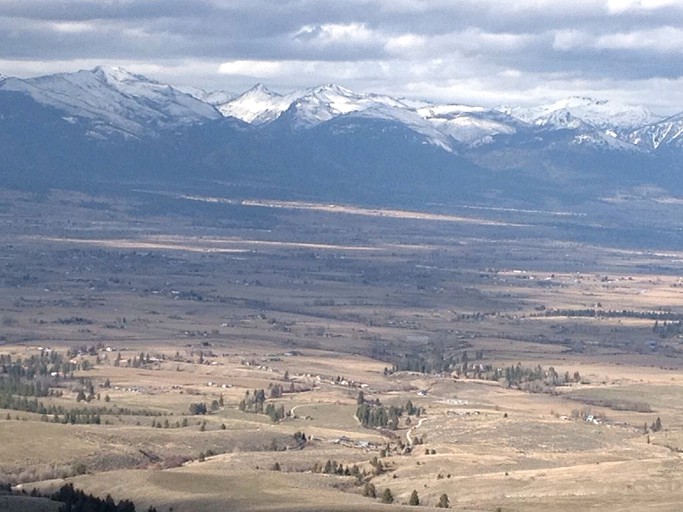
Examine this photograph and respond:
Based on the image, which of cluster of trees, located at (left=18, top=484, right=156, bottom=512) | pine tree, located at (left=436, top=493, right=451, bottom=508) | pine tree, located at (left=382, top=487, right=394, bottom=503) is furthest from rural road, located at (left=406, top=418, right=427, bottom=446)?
cluster of trees, located at (left=18, top=484, right=156, bottom=512)

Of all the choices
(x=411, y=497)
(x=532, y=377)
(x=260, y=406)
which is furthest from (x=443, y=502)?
(x=532, y=377)

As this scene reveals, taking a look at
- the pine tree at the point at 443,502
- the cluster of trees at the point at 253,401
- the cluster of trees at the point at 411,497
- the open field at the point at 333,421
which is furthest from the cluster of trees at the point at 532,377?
the pine tree at the point at 443,502

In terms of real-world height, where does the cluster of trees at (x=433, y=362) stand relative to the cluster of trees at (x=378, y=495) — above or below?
above

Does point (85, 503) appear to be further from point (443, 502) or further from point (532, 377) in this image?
point (532, 377)

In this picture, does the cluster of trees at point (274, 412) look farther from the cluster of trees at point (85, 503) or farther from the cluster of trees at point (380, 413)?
the cluster of trees at point (85, 503)

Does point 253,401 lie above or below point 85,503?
above

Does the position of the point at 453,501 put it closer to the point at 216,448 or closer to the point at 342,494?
the point at 342,494

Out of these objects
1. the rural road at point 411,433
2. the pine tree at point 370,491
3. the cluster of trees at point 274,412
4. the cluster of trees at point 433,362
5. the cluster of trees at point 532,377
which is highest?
the cluster of trees at point 433,362

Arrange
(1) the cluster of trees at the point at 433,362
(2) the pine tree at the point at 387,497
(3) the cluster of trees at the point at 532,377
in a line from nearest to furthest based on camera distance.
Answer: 1. (2) the pine tree at the point at 387,497
2. (3) the cluster of trees at the point at 532,377
3. (1) the cluster of trees at the point at 433,362

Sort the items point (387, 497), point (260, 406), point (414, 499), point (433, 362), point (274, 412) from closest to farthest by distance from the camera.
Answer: point (414, 499), point (387, 497), point (274, 412), point (260, 406), point (433, 362)

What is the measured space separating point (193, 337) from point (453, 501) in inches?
4047

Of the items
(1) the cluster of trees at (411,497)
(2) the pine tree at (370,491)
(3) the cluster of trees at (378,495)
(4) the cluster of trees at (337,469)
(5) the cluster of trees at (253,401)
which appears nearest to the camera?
(1) the cluster of trees at (411,497)

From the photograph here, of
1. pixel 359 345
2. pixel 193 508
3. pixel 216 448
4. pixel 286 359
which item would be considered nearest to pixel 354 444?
pixel 216 448

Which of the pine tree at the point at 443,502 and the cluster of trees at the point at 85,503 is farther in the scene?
the pine tree at the point at 443,502
